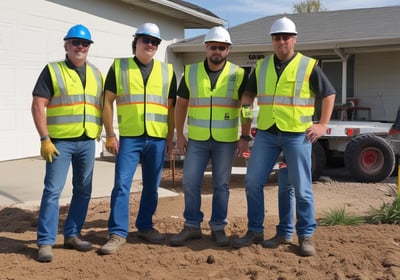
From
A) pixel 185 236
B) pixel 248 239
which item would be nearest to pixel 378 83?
pixel 248 239

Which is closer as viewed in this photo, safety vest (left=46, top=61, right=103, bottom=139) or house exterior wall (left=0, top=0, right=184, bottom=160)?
safety vest (left=46, top=61, right=103, bottom=139)

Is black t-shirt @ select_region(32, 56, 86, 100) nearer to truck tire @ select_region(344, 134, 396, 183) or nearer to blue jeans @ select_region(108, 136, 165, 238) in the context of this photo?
blue jeans @ select_region(108, 136, 165, 238)

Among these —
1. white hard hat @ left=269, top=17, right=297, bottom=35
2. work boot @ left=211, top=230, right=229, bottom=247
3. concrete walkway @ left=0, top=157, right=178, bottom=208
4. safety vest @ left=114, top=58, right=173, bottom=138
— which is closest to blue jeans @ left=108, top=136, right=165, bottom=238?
safety vest @ left=114, top=58, right=173, bottom=138

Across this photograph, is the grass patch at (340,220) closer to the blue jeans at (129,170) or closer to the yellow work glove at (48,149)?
the blue jeans at (129,170)

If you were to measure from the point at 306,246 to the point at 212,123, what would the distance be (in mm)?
1512

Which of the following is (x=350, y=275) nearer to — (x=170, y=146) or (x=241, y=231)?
(x=241, y=231)

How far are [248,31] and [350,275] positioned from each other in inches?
571

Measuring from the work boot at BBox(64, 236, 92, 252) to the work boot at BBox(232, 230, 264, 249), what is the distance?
57.1 inches

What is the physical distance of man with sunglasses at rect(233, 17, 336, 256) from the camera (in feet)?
17.6

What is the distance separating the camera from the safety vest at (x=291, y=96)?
5.38 m

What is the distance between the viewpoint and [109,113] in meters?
5.69

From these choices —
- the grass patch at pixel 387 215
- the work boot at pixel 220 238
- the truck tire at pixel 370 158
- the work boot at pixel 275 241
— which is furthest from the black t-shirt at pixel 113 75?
the truck tire at pixel 370 158

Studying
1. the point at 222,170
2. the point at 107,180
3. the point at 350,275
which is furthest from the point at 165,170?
the point at 350,275

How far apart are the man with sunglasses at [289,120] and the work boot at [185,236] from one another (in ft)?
1.52
